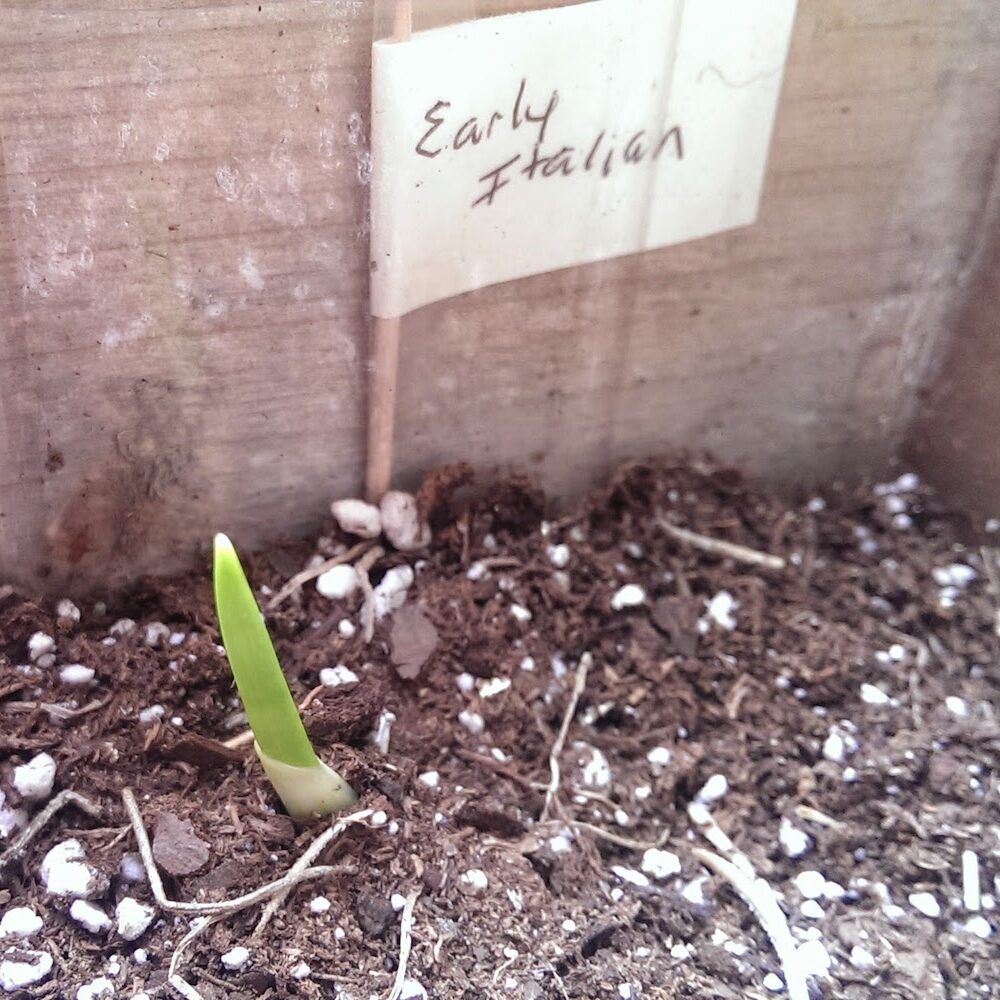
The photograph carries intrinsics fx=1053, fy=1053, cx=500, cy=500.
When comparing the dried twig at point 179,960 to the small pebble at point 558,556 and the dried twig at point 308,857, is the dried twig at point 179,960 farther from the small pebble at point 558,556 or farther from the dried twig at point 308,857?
the small pebble at point 558,556

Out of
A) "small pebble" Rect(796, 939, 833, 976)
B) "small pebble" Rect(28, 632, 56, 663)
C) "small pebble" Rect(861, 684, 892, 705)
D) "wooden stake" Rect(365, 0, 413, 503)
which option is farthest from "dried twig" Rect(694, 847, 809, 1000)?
"small pebble" Rect(28, 632, 56, 663)

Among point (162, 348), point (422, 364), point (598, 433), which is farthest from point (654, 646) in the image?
point (162, 348)

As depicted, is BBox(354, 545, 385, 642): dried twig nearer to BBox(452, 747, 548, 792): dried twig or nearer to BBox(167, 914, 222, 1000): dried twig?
BBox(452, 747, 548, 792): dried twig

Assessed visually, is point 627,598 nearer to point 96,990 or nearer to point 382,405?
point 382,405

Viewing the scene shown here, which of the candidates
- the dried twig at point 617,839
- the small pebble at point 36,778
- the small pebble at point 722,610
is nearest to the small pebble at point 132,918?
the small pebble at point 36,778

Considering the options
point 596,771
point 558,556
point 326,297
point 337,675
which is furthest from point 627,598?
point 326,297
